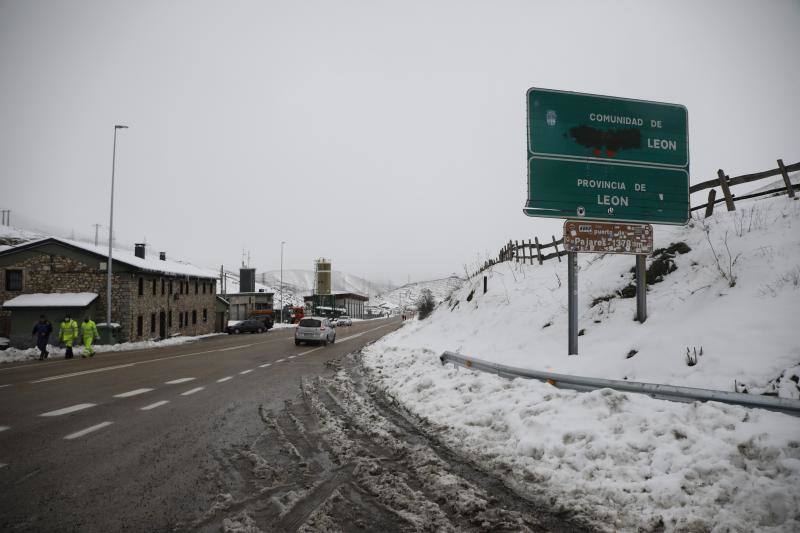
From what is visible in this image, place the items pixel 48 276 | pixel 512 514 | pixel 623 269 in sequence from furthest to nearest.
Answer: pixel 48 276
pixel 623 269
pixel 512 514

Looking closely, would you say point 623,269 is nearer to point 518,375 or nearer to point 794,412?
point 518,375

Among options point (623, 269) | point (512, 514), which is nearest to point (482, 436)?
point (512, 514)

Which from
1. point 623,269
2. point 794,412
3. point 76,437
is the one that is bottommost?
point 76,437

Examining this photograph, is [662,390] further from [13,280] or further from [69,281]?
[13,280]

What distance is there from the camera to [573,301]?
29.0ft

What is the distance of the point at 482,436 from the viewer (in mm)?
5691

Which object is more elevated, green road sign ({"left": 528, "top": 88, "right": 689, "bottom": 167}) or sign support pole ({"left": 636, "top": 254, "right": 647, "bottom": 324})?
green road sign ({"left": 528, "top": 88, "right": 689, "bottom": 167})

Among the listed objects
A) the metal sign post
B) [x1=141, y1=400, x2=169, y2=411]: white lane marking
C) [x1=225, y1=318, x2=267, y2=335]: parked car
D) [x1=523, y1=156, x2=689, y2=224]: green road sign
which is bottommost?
[x1=225, y1=318, x2=267, y2=335]: parked car

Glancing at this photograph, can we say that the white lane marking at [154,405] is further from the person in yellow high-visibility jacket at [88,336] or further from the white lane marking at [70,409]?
the person in yellow high-visibility jacket at [88,336]

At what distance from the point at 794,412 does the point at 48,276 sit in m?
40.6

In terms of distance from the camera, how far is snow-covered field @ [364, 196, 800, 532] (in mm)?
3666

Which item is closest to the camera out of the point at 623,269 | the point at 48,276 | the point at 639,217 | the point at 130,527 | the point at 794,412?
the point at 130,527

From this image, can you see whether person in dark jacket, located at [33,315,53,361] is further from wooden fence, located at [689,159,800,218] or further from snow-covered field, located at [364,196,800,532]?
wooden fence, located at [689,159,800,218]

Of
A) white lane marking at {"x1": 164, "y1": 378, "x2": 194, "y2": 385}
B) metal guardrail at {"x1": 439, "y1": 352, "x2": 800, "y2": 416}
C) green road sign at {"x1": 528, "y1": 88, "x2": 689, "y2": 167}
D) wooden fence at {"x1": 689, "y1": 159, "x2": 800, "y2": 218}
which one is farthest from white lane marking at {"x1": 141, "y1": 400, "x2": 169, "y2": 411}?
wooden fence at {"x1": 689, "y1": 159, "x2": 800, "y2": 218}
